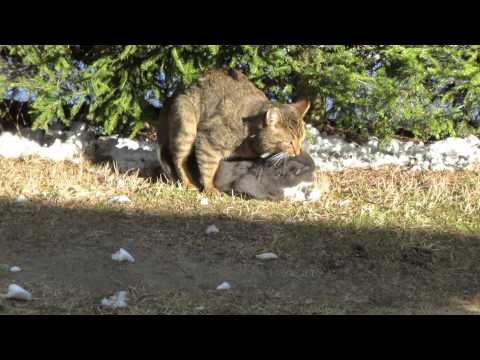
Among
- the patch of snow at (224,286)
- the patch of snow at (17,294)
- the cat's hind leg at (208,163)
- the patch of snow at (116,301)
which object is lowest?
the patch of snow at (224,286)

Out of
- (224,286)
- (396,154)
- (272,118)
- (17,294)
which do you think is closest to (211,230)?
(224,286)

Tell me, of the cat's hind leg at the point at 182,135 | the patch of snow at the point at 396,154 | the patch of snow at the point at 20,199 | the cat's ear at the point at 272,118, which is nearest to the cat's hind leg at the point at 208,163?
the cat's hind leg at the point at 182,135

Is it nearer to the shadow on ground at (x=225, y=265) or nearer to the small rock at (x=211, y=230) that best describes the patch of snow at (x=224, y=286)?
the shadow on ground at (x=225, y=265)

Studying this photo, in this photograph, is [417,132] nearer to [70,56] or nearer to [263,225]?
[263,225]

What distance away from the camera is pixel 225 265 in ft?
17.5

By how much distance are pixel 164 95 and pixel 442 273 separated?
167 inches

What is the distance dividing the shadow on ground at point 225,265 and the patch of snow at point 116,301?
0.06 m

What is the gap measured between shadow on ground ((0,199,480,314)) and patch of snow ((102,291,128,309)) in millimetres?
58

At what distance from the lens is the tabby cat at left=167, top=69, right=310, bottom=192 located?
7.06m

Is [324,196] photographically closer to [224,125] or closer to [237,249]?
[224,125]

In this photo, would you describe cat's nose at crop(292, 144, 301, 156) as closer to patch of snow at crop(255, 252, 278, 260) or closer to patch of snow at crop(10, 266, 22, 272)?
patch of snow at crop(255, 252, 278, 260)

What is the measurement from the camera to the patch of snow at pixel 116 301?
4.50 meters

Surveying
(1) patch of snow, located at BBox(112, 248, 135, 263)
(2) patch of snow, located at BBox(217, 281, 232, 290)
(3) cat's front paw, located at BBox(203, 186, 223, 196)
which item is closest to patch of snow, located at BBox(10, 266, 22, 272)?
(1) patch of snow, located at BBox(112, 248, 135, 263)

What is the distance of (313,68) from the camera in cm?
788
